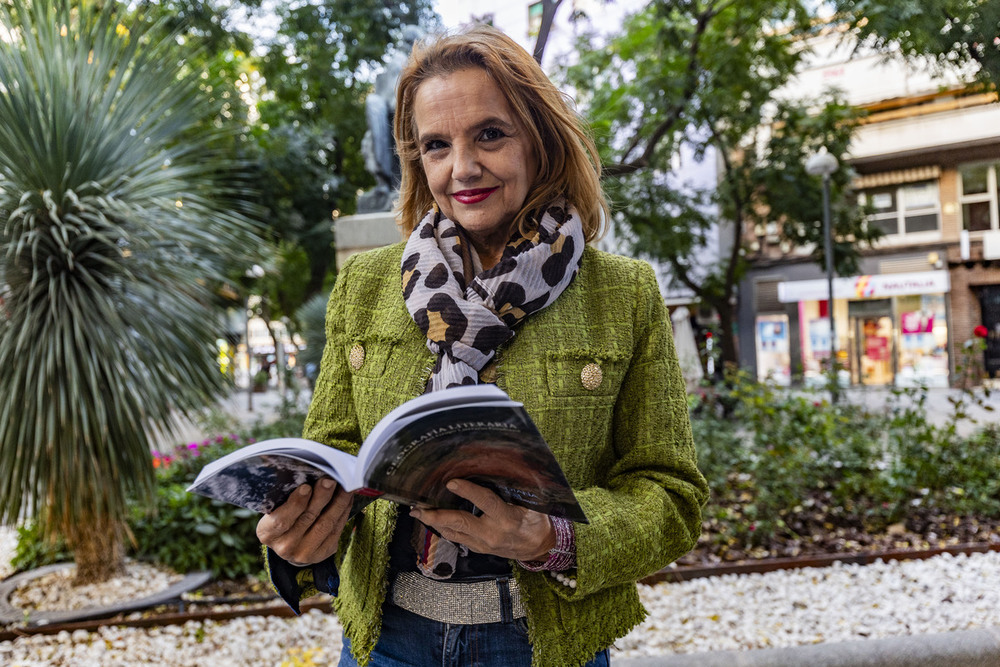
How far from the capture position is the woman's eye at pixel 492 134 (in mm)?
1242

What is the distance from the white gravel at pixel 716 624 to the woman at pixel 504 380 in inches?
76.9

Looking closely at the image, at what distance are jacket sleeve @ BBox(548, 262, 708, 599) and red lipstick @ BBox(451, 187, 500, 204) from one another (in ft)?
1.03

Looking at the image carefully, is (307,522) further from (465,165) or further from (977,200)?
(977,200)

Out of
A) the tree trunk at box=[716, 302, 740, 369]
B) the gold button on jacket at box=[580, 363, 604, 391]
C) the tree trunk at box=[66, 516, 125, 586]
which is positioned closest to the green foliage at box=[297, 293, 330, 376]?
the tree trunk at box=[66, 516, 125, 586]

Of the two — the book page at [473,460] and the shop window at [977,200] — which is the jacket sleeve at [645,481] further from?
the shop window at [977,200]

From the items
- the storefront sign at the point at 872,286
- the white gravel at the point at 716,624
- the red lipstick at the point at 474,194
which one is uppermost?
the storefront sign at the point at 872,286

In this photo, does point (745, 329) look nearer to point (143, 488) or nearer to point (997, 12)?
point (997, 12)

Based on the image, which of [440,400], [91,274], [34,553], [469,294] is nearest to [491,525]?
[440,400]

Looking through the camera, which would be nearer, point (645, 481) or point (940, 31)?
point (645, 481)

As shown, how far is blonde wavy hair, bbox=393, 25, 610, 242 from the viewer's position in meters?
1.23

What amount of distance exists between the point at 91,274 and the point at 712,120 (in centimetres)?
886

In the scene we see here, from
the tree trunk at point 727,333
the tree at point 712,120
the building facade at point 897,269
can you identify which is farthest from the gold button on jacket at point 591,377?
the building facade at point 897,269

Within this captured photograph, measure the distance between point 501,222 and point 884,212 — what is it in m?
18.4

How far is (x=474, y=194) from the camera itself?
1.26 meters
